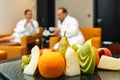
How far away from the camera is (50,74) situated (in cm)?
129

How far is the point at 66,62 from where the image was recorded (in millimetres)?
1320

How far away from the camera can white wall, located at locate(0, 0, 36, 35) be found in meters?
6.24

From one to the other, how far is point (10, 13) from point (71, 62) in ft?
17.6

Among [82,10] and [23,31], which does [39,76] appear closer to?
[23,31]

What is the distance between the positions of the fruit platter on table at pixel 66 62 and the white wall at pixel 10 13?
16.3 ft

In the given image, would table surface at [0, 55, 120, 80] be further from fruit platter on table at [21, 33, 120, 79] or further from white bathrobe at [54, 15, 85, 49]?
white bathrobe at [54, 15, 85, 49]

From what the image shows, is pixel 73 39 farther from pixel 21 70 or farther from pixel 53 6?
A: pixel 21 70

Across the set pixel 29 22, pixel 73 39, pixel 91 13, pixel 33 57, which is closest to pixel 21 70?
pixel 33 57

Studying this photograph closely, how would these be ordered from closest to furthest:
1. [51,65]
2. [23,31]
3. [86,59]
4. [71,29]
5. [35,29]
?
[51,65] → [86,59] → [71,29] → [23,31] → [35,29]

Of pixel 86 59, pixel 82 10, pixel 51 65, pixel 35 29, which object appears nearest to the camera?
pixel 51 65

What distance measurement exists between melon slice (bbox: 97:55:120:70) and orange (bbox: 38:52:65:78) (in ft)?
0.84

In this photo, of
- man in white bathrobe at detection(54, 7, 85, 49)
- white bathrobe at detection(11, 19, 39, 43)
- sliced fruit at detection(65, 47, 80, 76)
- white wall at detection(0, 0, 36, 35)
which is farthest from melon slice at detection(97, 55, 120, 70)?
white wall at detection(0, 0, 36, 35)

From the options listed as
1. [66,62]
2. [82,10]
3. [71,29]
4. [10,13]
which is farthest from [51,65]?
[82,10]

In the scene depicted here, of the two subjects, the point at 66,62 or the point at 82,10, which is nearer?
the point at 66,62
